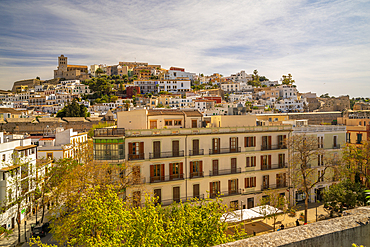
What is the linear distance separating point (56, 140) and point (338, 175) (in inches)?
1760

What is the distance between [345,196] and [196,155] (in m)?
15.0

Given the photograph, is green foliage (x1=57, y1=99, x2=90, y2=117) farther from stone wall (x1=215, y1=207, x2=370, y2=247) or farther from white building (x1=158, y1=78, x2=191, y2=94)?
stone wall (x1=215, y1=207, x2=370, y2=247)

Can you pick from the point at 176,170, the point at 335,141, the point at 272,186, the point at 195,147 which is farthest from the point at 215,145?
the point at 335,141

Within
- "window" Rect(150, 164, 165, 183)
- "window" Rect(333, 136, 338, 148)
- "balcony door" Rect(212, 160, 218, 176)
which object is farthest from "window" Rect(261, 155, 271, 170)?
"window" Rect(150, 164, 165, 183)

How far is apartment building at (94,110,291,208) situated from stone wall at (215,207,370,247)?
16.7 metres

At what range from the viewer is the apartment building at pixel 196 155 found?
24.4m

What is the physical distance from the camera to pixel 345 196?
2475cm

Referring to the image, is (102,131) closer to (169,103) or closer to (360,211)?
(360,211)

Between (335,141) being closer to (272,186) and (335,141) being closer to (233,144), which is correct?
(272,186)

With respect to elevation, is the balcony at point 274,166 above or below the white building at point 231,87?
below

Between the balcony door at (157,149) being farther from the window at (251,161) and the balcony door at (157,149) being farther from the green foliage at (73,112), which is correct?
the green foliage at (73,112)

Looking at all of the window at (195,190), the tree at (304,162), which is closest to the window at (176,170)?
the window at (195,190)

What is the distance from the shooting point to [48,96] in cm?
12925

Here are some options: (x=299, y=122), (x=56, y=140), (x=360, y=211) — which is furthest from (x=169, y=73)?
(x=360, y=211)
